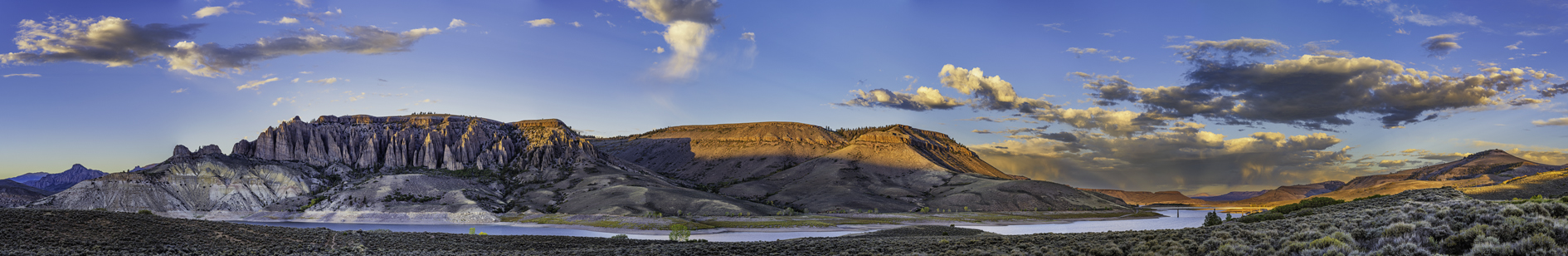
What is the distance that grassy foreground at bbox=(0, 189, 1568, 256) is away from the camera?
23297 mm

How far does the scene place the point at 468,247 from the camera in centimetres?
6244

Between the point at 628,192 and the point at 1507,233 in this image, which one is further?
the point at 628,192

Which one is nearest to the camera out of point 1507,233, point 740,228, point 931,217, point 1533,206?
point 1507,233

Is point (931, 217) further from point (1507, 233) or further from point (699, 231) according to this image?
point (1507, 233)

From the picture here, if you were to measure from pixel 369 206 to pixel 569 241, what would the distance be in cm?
15049

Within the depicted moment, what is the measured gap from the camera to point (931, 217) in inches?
6786

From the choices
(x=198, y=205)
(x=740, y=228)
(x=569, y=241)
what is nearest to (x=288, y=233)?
(x=569, y=241)

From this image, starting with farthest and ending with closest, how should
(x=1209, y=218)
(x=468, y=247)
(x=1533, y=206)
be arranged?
(x=1209, y=218)
(x=468, y=247)
(x=1533, y=206)

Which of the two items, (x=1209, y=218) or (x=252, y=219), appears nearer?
(x=1209, y=218)

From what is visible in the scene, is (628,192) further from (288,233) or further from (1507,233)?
(1507,233)

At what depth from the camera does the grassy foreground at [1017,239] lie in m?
23.3

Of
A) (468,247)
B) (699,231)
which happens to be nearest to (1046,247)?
(468,247)

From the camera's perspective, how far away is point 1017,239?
45.6 metres

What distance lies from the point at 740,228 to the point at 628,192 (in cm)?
6682
